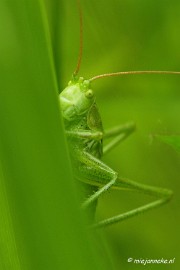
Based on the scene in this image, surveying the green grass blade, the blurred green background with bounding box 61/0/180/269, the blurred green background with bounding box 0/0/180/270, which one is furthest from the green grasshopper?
the green grass blade

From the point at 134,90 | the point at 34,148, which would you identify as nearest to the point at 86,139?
the point at 134,90

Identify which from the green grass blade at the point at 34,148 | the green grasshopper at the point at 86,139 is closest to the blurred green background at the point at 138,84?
the green grasshopper at the point at 86,139

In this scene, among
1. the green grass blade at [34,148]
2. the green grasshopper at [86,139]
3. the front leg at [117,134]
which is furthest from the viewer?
the front leg at [117,134]

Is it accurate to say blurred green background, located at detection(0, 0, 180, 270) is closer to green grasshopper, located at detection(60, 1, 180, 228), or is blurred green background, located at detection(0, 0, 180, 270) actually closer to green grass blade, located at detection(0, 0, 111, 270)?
green grasshopper, located at detection(60, 1, 180, 228)

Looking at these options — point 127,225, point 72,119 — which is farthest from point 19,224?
point 127,225

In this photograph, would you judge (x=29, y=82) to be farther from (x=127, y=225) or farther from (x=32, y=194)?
(x=127, y=225)

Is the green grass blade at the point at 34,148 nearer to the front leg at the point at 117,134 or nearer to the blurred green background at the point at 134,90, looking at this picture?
the blurred green background at the point at 134,90

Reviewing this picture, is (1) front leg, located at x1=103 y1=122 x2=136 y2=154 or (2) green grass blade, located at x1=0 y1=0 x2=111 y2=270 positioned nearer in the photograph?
(2) green grass blade, located at x1=0 y1=0 x2=111 y2=270

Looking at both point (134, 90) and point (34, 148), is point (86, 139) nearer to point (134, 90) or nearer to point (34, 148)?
point (134, 90)
